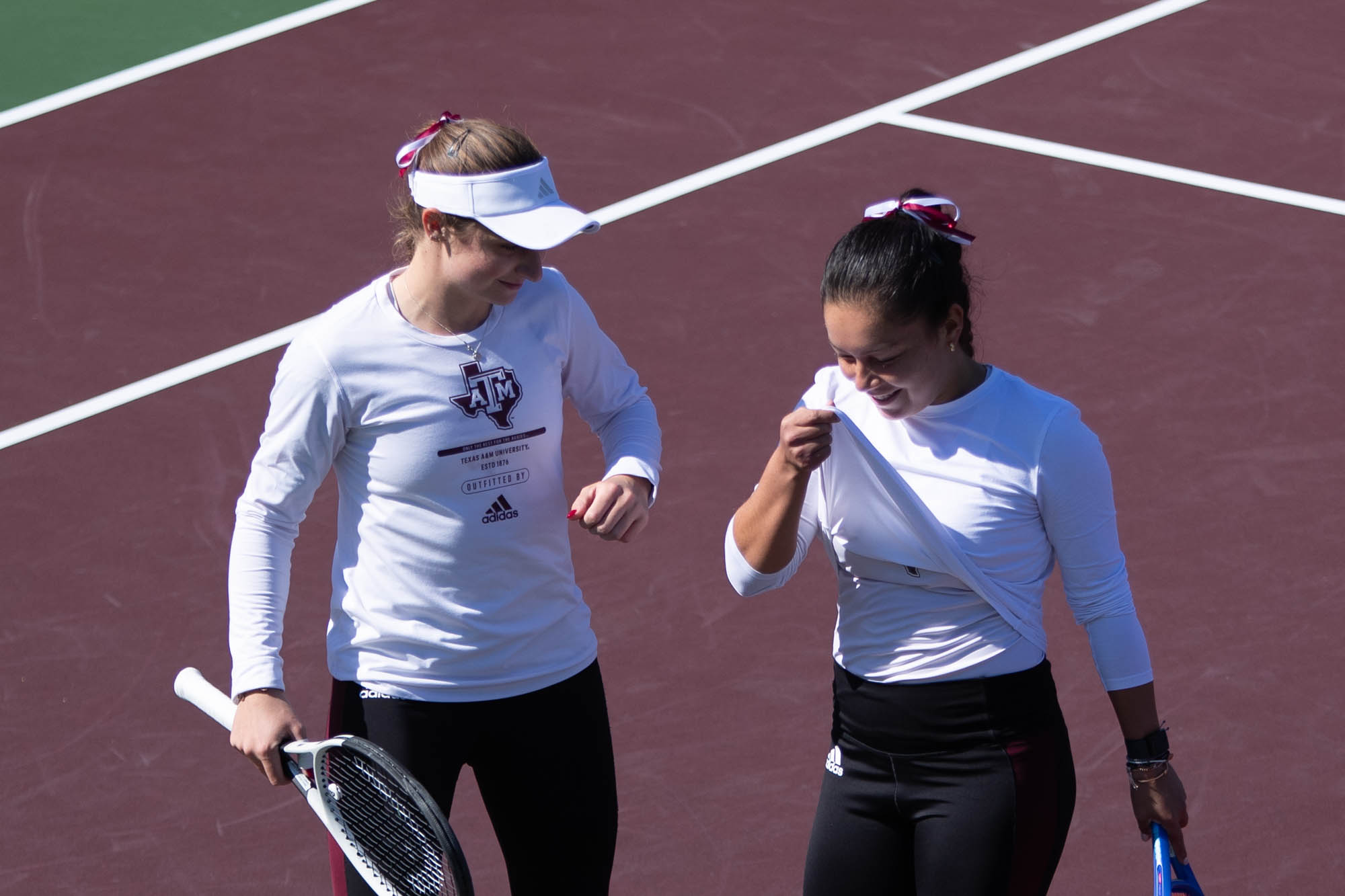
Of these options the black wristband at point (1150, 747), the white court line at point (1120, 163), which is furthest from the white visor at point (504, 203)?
the white court line at point (1120, 163)

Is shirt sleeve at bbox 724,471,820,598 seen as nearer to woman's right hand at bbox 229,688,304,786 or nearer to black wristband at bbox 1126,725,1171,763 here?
black wristband at bbox 1126,725,1171,763

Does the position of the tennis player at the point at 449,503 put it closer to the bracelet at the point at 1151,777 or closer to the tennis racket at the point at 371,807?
the tennis racket at the point at 371,807

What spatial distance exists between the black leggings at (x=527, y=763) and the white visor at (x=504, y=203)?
1.00 m

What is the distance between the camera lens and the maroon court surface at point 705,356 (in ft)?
18.9

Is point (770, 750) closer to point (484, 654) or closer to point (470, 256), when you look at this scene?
point (484, 654)

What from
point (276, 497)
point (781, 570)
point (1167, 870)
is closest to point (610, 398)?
point (781, 570)

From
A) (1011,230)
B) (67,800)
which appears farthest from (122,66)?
(67,800)

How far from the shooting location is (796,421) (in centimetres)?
362

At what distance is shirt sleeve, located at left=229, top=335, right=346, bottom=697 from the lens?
149 inches

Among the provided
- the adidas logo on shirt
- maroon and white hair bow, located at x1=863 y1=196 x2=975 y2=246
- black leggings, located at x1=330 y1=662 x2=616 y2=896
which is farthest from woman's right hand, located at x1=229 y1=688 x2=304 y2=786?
maroon and white hair bow, located at x1=863 y1=196 x2=975 y2=246

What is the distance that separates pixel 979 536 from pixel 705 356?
169 inches

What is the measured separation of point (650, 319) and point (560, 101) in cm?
229

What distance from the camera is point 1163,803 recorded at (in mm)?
3803

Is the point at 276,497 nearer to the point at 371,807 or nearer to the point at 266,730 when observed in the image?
the point at 266,730
